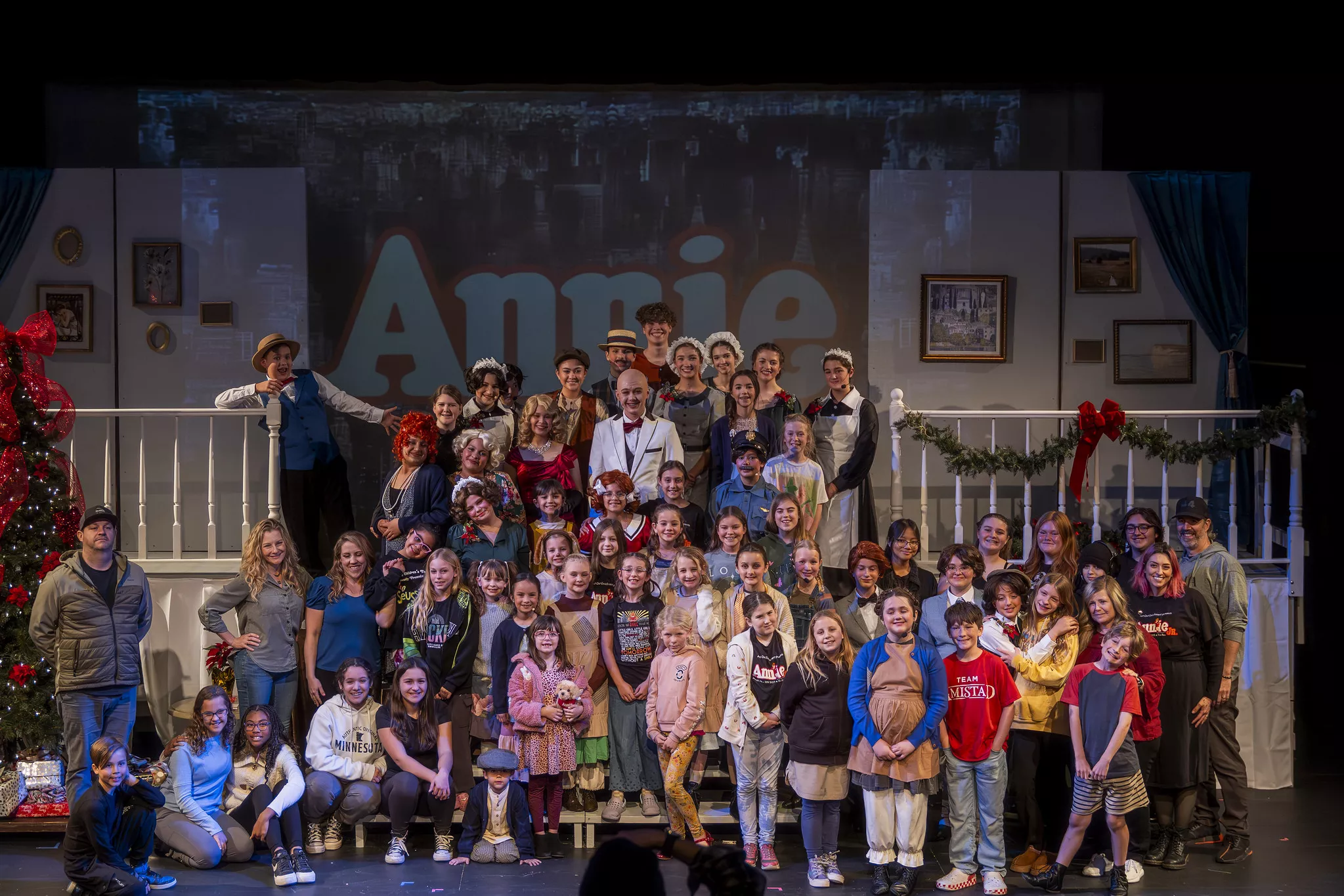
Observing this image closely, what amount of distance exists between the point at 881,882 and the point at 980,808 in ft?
1.76

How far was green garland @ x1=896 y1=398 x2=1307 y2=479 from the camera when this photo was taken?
7438 mm

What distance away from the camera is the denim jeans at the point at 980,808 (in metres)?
5.71

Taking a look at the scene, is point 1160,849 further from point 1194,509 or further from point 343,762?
point 343,762

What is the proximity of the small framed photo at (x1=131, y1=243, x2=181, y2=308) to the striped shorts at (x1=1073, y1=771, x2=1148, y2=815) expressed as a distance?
629 centimetres

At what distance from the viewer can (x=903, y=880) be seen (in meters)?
5.61

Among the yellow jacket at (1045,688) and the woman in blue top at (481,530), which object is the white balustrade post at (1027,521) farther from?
the woman in blue top at (481,530)

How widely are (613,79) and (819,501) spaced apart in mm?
3027

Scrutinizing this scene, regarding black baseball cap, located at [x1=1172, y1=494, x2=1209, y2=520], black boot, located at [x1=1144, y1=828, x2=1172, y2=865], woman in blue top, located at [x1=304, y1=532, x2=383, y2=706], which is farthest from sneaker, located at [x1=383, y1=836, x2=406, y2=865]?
black baseball cap, located at [x1=1172, y1=494, x2=1209, y2=520]

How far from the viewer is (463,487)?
261 inches

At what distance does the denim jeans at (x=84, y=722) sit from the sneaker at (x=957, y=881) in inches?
149

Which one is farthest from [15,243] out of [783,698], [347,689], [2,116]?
[783,698]

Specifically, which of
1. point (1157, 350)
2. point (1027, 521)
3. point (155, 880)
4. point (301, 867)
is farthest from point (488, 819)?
point (1157, 350)

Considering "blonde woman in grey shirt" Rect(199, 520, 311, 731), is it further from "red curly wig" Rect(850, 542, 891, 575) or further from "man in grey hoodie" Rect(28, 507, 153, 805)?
"red curly wig" Rect(850, 542, 891, 575)

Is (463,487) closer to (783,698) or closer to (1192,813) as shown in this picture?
(783,698)
